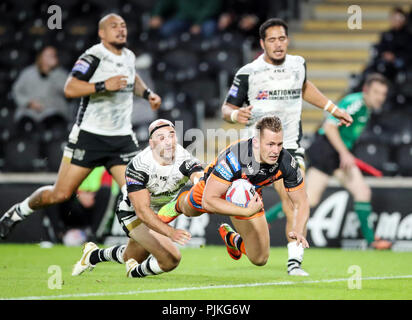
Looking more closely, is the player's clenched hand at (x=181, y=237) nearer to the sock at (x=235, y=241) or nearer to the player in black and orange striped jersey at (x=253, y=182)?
the player in black and orange striped jersey at (x=253, y=182)

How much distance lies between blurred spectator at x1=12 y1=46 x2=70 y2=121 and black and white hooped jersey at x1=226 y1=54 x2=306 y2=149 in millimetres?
5532

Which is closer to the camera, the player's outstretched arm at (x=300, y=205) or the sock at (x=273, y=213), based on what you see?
the player's outstretched arm at (x=300, y=205)

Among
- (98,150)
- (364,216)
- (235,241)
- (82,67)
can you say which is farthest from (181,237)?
(364,216)

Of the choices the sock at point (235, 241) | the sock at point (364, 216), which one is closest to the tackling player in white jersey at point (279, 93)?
the sock at point (235, 241)

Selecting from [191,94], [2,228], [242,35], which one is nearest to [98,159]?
[2,228]

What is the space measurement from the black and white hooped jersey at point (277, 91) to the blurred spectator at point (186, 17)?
21.7 ft

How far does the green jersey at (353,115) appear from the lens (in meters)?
11.1

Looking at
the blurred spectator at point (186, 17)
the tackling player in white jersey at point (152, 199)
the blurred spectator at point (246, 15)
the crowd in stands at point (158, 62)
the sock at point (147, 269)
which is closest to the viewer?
the tackling player in white jersey at point (152, 199)

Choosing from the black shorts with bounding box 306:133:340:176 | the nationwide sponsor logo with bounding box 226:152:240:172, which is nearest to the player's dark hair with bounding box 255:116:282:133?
the nationwide sponsor logo with bounding box 226:152:240:172

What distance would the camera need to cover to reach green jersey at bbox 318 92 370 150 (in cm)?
1111

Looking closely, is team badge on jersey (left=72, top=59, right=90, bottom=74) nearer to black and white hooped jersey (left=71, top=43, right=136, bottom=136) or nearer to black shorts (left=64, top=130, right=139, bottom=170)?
black and white hooped jersey (left=71, top=43, right=136, bottom=136)

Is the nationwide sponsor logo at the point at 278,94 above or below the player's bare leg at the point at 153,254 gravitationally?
above

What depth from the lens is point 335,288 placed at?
729cm
